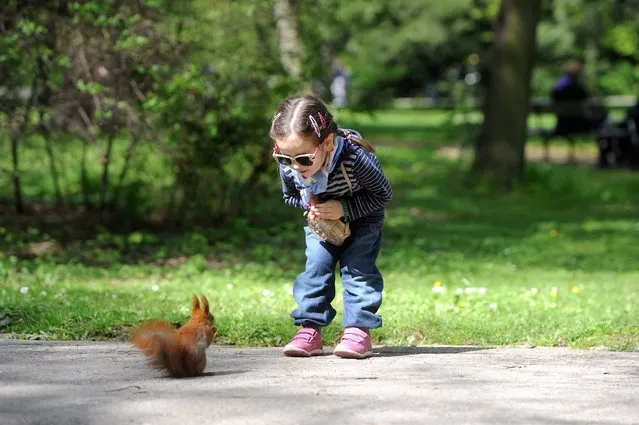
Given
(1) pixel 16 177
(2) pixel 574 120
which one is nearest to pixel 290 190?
(1) pixel 16 177

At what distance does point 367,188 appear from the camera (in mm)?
5949

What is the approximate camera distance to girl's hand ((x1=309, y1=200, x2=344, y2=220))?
5.86m

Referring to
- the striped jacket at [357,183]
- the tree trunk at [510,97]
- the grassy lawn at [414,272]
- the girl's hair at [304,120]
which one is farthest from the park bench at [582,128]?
the girl's hair at [304,120]

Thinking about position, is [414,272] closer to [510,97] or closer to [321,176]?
[321,176]

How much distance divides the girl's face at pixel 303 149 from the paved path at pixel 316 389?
3.20 feet

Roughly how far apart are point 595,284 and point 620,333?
9.14ft

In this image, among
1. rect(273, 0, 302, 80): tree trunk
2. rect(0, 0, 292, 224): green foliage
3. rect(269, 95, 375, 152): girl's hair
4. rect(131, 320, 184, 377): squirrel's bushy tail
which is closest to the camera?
rect(131, 320, 184, 377): squirrel's bushy tail

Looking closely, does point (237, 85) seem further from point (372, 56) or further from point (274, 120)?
point (372, 56)

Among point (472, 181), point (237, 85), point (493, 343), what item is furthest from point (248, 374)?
point (472, 181)

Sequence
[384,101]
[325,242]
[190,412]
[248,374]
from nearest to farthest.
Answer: [190,412] < [248,374] < [325,242] < [384,101]

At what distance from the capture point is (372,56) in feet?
119

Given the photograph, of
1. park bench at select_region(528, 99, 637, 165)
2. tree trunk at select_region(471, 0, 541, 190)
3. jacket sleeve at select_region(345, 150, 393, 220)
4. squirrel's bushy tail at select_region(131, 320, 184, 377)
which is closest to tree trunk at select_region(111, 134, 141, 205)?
jacket sleeve at select_region(345, 150, 393, 220)

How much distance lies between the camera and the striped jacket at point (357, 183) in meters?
5.88

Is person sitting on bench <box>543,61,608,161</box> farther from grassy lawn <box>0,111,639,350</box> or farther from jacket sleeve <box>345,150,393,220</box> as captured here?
jacket sleeve <box>345,150,393,220</box>
